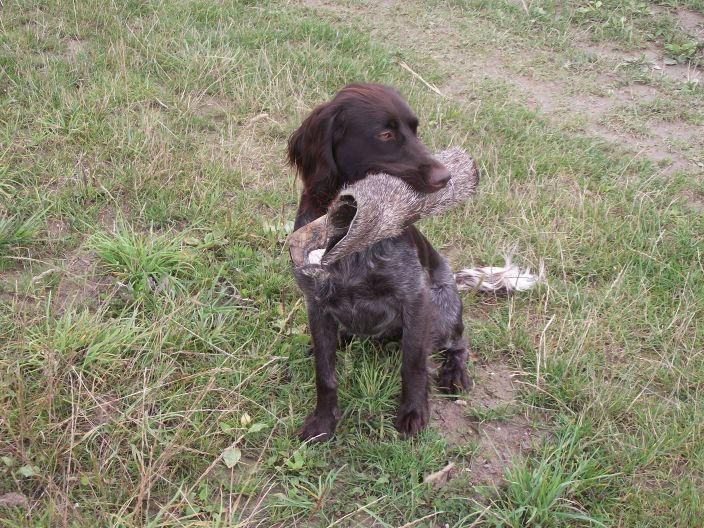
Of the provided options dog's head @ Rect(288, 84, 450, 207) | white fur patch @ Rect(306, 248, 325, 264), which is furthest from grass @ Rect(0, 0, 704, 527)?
dog's head @ Rect(288, 84, 450, 207)

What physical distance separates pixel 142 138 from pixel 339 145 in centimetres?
210

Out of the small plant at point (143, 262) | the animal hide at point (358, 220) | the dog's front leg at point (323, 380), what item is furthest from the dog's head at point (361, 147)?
the small plant at point (143, 262)

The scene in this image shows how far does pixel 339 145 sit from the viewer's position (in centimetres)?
283

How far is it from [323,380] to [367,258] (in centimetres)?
55

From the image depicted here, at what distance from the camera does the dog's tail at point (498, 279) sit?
3674mm

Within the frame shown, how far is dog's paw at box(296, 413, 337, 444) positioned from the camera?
2848 millimetres

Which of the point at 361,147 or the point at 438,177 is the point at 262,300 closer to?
the point at 361,147

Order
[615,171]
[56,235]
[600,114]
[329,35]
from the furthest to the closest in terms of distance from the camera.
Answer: [329,35] → [600,114] → [615,171] → [56,235]

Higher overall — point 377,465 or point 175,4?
point 175,4

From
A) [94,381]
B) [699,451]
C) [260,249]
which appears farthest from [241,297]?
[699,451]

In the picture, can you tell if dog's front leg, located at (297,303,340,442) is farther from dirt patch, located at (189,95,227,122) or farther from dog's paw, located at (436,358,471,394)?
dirt patch, located at (189,95,227,122)

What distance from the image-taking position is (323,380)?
2928 mm

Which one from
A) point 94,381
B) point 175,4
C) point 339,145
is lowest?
point 94,381

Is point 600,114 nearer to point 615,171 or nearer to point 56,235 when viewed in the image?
point 615,171
